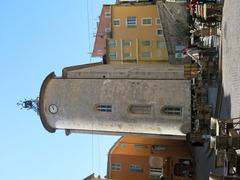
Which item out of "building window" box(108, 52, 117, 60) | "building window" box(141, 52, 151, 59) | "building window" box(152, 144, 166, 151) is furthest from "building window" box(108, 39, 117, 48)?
"building window" box(152, 144, 166, 151)

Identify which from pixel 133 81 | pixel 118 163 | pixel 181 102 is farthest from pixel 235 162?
pixel 118 163

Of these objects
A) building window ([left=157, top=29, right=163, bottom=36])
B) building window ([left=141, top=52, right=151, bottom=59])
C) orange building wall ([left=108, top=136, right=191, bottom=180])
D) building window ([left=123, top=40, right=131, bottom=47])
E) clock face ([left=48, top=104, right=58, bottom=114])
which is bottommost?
orange building wall ([left=108, top=136, right=191, bottom=180])

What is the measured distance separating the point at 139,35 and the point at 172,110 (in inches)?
689

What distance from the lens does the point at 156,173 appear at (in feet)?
127

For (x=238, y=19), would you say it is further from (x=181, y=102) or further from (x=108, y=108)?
(x=108, y=108)

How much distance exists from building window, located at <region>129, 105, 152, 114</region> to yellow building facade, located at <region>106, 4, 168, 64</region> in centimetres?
1571

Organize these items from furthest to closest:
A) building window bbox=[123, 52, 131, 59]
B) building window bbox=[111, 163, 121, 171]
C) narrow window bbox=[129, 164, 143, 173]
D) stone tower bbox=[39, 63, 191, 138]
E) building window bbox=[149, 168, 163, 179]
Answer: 1. building window bbox=[123, 52, 131, 59]
2. building window bbox=[111, 163, 121, 171]
3. narrow window bbox=[129, 164, 143, 173]
4. building window bbox=[149, 168, 163, 179]
5. stone tower bbox=[39, 63, 191, 138]

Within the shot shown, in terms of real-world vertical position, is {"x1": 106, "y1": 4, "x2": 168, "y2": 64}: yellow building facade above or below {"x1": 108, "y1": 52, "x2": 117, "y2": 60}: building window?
above

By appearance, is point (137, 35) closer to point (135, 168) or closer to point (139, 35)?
point (139, 35)

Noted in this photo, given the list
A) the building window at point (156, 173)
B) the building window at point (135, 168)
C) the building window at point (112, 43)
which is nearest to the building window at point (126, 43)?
the building window at point (112, 43)

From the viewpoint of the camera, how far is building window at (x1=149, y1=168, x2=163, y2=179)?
38403 millimetres

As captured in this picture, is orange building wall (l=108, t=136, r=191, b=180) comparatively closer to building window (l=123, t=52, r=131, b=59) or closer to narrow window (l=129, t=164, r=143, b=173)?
narrow window (l=129, t=164, r=143, b=173)

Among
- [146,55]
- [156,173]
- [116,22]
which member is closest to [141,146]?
[156,173]

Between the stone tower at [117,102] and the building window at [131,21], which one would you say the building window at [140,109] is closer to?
the stone tower at [117,102]
